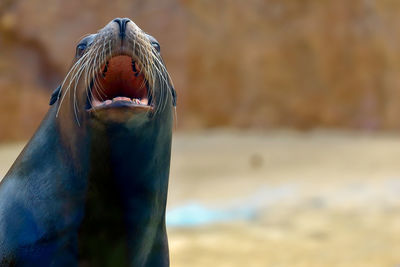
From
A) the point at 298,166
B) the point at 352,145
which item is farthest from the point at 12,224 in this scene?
the point at 352,145

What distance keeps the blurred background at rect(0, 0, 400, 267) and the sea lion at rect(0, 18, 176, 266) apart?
307 cm

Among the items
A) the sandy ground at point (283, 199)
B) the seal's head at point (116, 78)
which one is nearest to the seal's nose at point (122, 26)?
the seal's head at point (116, 78)

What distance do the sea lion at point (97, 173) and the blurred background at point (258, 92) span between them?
3.07 metres

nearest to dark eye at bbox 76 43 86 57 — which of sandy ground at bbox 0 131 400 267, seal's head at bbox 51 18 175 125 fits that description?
seal's head at bbox 51 18 175 125

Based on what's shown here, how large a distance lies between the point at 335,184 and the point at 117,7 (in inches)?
148

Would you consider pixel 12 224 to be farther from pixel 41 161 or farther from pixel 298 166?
pixel 298 166

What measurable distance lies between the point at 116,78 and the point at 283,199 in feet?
12.1

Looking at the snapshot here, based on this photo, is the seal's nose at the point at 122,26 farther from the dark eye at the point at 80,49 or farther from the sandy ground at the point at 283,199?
the sandy ground at the point at 283,199

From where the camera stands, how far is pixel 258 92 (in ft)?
27.3

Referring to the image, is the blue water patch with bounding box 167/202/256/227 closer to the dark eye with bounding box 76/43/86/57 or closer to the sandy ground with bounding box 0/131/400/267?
the sandy ground with bounding box 0/131/400/267

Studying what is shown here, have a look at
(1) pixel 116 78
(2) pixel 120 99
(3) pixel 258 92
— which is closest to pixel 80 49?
(1) pixel 116 78

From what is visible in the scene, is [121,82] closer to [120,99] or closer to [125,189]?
[120,99]

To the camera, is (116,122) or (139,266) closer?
(116,122)

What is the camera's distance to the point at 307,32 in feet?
27.5
